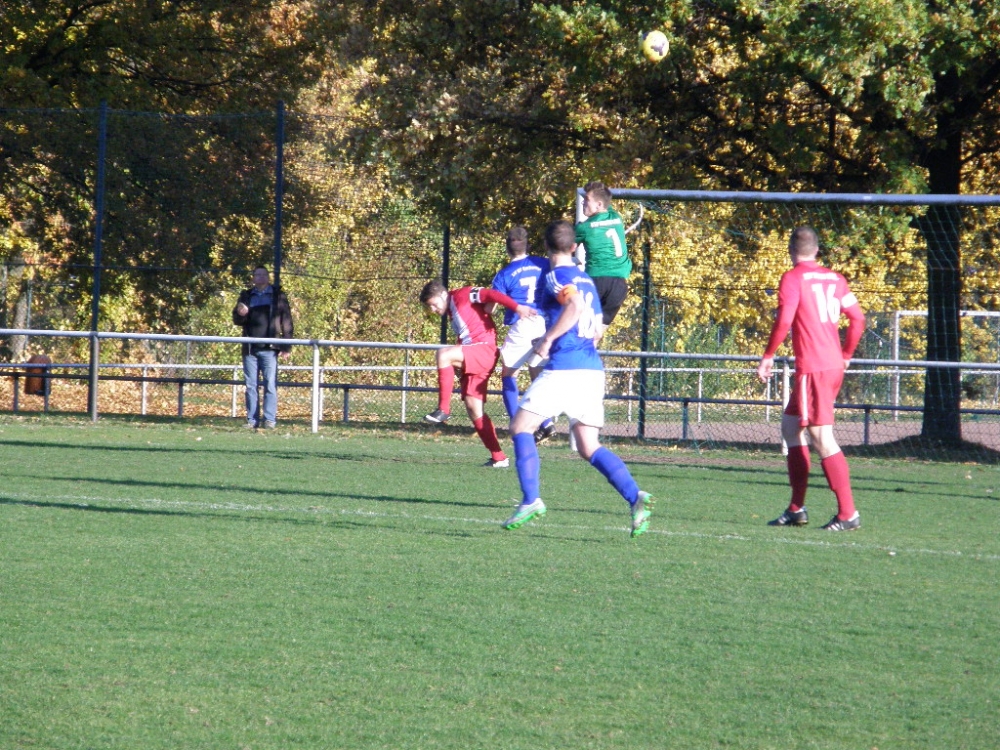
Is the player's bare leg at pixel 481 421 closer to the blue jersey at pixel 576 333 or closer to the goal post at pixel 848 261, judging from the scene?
the blue jersey at pixel 576 333

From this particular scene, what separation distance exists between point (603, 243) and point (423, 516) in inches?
141

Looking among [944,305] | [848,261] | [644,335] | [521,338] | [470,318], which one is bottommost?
[521,338]

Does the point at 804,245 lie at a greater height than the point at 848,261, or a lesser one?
lesser

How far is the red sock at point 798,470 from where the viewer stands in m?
8.61

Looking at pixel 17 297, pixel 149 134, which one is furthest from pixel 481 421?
pixel 17 297

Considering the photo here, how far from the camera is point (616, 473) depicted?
752 centimetres

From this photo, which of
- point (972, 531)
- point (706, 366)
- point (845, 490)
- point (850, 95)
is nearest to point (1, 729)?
point (845, 490)

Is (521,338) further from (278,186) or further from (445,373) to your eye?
(278,186)

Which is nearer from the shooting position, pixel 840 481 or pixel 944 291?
pixel 840 481

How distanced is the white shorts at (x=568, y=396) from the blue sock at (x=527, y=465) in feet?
0.72

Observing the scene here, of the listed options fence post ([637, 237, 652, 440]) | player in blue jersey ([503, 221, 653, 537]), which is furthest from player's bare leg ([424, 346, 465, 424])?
fence post ([637, 237, 652, 440])

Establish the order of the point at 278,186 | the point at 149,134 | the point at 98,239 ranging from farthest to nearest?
the point at 149,134 → the point at 98,239 → the point at 278,186

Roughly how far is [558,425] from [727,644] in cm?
1233

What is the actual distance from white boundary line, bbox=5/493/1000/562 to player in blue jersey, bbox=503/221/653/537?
73 cm
